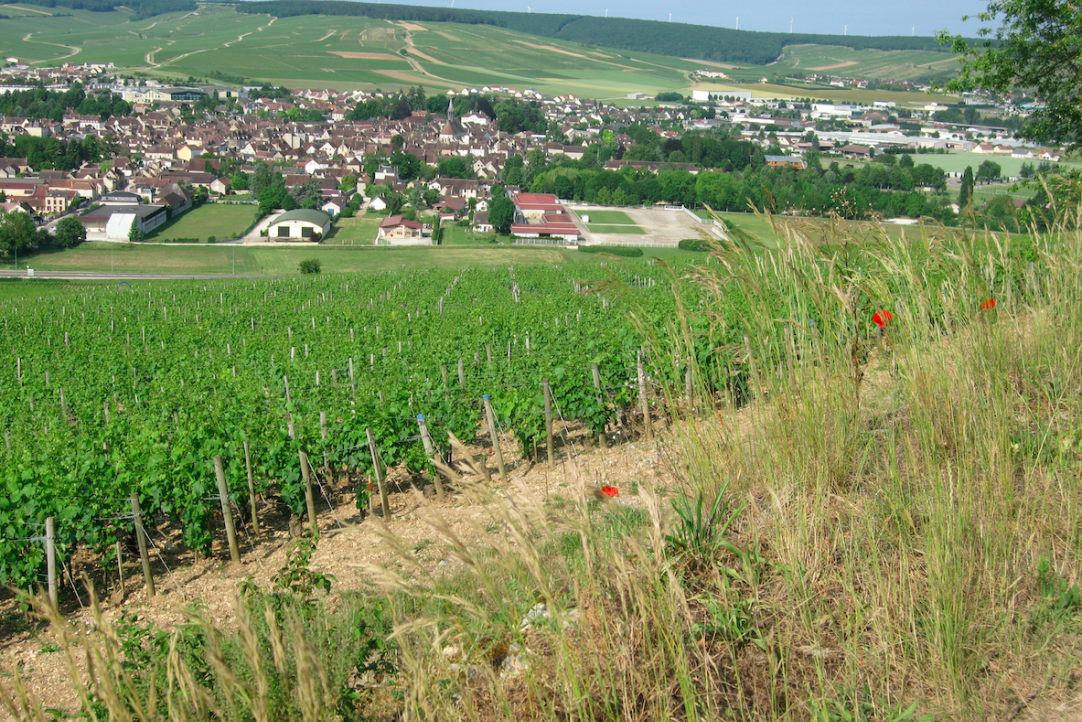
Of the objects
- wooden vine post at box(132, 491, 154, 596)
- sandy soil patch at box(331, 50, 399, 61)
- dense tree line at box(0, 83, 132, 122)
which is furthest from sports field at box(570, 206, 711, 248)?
sandy soil patch at box(331, 50, 399, 61)

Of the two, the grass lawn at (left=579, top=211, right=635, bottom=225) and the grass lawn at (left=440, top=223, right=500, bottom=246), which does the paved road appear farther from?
the grass lawn at (left=579, top=211, right=635, bottom=225)

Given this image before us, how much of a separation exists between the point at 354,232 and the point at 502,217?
10.5 metres

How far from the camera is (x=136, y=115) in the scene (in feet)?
392

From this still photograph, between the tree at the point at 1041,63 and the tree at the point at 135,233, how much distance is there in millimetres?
52830

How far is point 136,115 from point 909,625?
13578cm

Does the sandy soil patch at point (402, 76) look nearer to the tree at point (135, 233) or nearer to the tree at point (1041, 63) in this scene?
the tree at point (135, 233)

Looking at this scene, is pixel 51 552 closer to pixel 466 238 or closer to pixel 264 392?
pixel 264 392

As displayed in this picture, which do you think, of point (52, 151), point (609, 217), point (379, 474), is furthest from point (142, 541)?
point (52, 151)

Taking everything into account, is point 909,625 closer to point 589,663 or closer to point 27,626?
point 589,663

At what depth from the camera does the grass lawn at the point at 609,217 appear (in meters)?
62.1

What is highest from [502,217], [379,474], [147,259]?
[379,474]

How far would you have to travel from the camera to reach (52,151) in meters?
82.0

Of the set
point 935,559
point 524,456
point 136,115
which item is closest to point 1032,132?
point 524,456

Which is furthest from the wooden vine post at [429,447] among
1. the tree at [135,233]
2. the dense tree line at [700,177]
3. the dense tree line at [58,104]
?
the dense tree line at [58,104]
